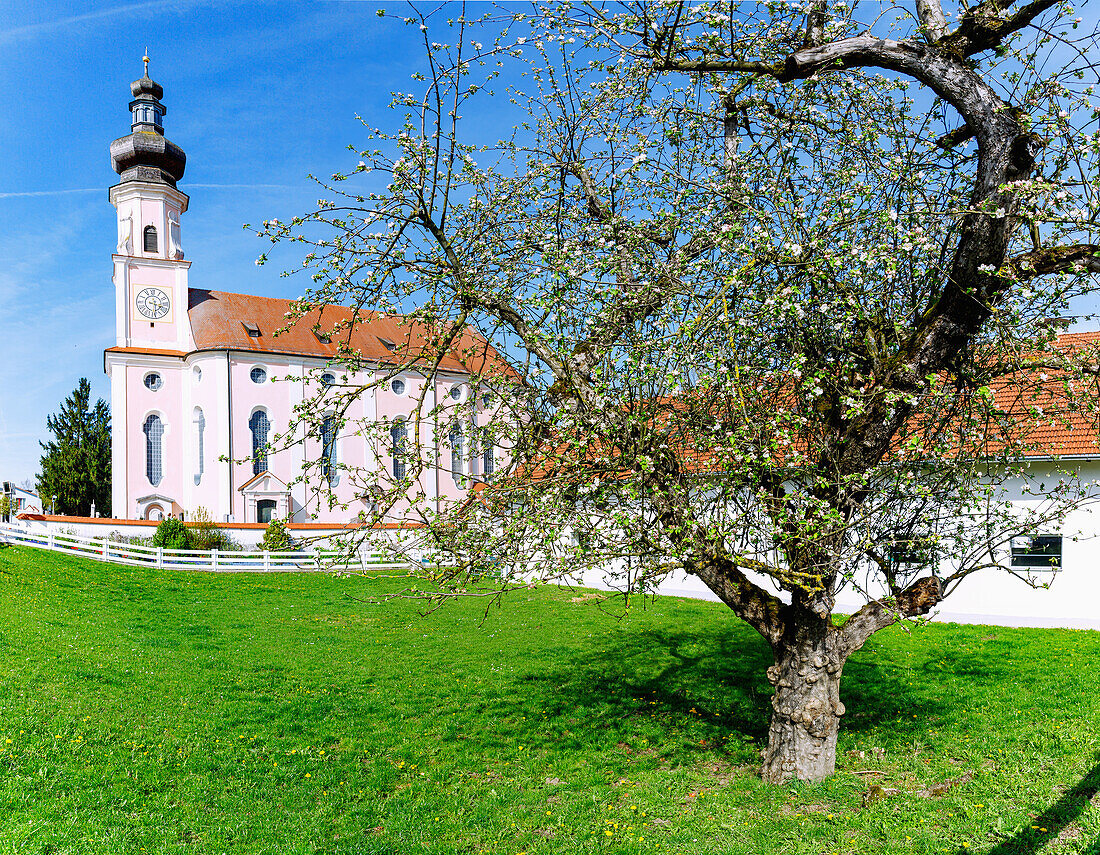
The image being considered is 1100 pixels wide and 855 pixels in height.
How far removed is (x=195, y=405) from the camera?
1533 inches

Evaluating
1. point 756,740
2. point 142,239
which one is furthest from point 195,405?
point 756,740

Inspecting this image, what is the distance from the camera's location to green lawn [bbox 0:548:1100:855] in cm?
593

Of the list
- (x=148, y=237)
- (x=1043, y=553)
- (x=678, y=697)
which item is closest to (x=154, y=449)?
(x=148, y=237)

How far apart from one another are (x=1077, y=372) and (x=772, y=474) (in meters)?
2.15

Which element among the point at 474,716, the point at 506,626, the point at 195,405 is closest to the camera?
the point at 474,716

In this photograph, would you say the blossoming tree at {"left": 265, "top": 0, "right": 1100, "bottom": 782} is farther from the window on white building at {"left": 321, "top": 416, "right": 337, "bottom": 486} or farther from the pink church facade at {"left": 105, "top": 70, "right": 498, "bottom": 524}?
the pink church facade at {"left": 105, "top": 70, "right": 498, "bottom": 524}

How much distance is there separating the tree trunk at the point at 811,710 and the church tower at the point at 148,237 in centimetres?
3971

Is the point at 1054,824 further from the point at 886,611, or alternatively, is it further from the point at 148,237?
the point at 148,237

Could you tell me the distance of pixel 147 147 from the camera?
40781 millimetres

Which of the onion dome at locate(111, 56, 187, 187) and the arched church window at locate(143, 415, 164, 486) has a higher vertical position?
the onion dome at locate(111, 56, 187, 187)

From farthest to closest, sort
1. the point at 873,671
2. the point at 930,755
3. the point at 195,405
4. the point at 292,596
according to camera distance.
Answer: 1. the point at 195,405
2. the point at 292,596
3. the point at 873,671
4. the point at 930,755

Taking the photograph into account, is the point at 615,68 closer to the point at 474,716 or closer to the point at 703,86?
the point at 703,86

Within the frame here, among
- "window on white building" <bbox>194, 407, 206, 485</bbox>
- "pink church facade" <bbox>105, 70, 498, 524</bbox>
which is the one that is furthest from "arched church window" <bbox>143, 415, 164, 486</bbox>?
"window on white building" <bbox>194, 407, 206, 485</bbox>

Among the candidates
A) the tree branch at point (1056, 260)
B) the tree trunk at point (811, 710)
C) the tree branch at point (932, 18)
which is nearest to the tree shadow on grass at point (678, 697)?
the tree trunk at point (811, 710)
